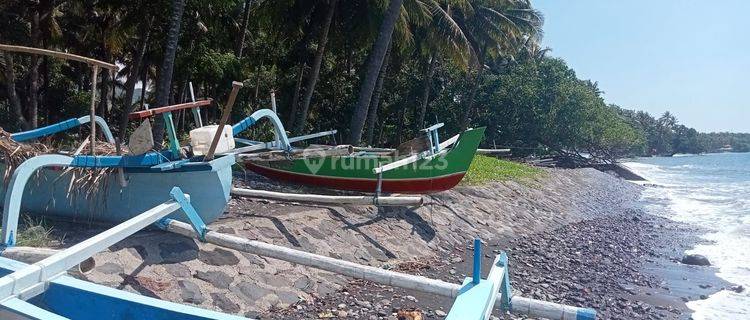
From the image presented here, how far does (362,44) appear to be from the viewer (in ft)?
64.0

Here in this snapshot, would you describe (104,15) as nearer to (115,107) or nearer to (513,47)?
(115,107)

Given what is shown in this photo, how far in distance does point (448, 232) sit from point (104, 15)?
16477mm

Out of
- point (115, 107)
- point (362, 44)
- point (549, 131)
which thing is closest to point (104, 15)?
point (362, 44)

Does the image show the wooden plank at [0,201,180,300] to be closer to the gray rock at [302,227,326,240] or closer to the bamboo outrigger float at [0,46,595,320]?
the bamboo outrigger float at [0,46,595,320]

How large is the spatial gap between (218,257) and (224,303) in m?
0.81

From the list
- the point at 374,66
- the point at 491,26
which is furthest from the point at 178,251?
the point at 491,26

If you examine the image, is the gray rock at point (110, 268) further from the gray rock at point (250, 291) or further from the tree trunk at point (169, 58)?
the tree trunk at point (169, 58)

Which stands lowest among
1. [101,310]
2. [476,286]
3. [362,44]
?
[101,310]

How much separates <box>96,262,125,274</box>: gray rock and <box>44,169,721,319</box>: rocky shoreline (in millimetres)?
10

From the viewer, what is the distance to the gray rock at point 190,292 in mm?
5465

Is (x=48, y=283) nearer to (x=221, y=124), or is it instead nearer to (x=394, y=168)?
(x=221, y=124)

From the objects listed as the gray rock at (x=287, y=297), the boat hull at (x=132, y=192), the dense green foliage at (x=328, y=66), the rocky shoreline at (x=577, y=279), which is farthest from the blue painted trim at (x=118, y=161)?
the dense green foliage at (x=328, y=66)

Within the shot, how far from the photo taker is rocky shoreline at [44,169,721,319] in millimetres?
5801

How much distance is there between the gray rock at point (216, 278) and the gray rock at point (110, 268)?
784 mm
